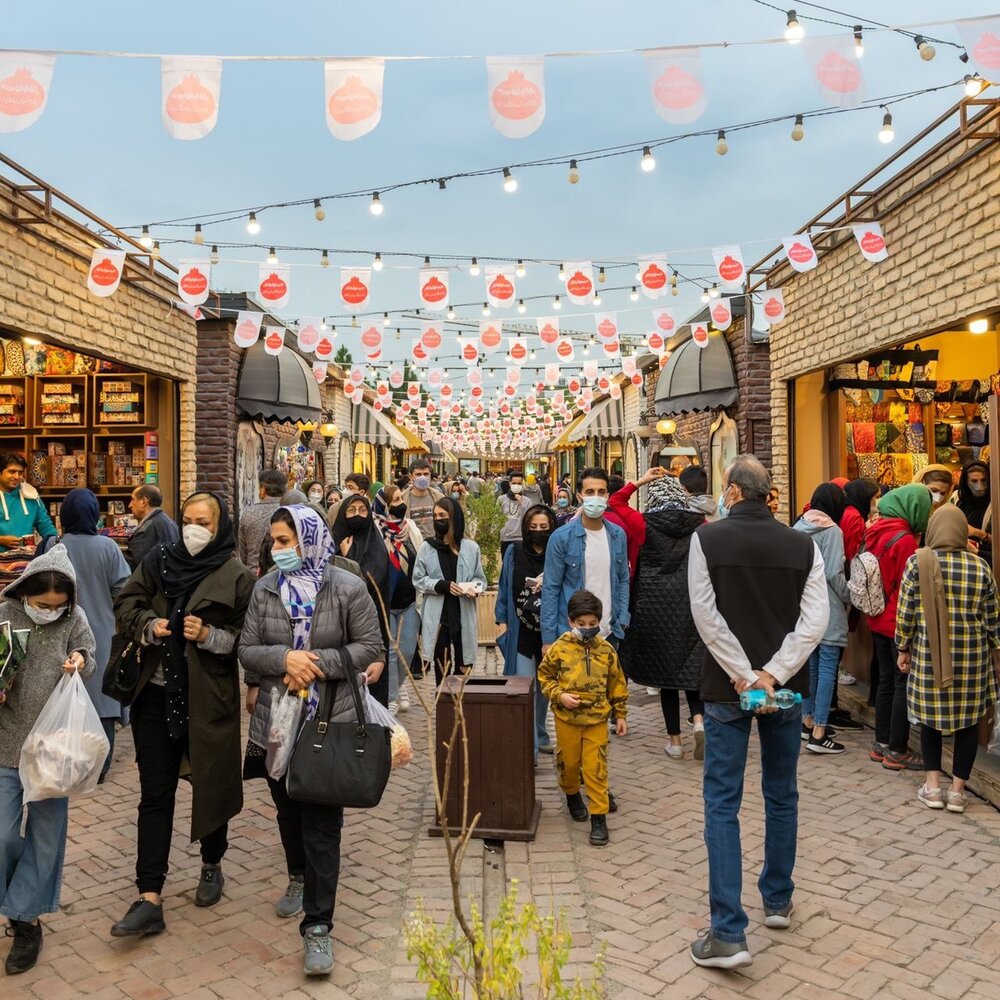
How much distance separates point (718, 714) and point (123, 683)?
2474 millimetres

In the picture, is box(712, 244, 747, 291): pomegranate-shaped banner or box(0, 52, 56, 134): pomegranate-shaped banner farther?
box(712, 244, 747, 291): pomegranate-shaped banner

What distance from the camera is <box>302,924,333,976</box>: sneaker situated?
3283 mm

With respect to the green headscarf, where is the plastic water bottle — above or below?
below

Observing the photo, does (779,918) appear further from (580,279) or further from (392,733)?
(580,279)

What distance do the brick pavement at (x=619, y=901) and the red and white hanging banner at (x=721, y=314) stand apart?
284 inches

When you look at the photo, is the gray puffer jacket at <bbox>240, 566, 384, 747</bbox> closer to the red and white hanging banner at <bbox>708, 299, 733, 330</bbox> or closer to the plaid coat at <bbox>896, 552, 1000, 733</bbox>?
the plaid coat at <bbox>896, 552, 1000, 733</bbox>

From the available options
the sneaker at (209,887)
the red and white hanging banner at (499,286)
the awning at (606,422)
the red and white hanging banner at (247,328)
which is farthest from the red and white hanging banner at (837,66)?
the awning at (606,422)

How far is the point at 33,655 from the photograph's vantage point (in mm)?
3539

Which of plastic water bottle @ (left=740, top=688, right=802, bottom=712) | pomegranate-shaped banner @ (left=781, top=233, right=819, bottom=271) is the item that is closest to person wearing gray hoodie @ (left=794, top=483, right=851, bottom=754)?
plastic water bottle @ (left=740, top=688, right=802, bottom=712)

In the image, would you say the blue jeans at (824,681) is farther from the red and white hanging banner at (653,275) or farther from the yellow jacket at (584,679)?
the red and white hanging banner at (653,275)

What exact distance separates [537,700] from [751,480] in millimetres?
2927

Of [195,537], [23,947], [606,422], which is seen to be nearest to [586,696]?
[195,537]

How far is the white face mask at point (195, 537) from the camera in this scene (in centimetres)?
376

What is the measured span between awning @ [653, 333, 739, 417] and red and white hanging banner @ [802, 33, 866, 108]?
256 inches
